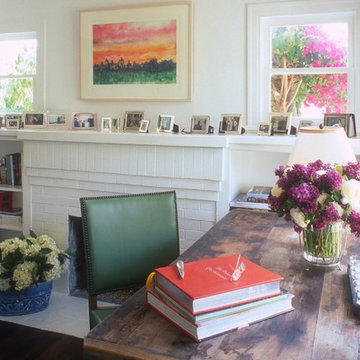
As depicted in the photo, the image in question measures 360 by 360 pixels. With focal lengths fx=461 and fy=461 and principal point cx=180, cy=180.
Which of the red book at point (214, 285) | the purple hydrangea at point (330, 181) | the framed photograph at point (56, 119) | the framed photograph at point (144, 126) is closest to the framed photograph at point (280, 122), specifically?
the framed photograph at point (144, 126)

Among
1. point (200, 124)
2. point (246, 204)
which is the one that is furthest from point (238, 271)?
point (200, 124)

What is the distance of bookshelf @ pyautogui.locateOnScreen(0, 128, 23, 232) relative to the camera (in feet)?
11.9

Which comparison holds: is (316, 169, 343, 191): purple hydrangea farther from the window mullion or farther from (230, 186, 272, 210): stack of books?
the window mullion

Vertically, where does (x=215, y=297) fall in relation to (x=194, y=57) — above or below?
below

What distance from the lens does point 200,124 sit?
123 inches

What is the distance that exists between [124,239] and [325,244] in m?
0.89

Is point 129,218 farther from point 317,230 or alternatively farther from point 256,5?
point 256,5

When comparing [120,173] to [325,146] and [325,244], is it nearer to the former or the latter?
[325,146]

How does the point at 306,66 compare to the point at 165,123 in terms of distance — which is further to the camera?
the point at 165,123

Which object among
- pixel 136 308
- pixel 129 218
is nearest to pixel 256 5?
pixel 129 218

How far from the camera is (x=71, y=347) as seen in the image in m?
2.80

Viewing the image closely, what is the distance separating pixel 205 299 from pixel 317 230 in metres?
0.63

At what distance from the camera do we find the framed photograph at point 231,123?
303 centimetres

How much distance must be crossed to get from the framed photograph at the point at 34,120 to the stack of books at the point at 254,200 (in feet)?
5.38
